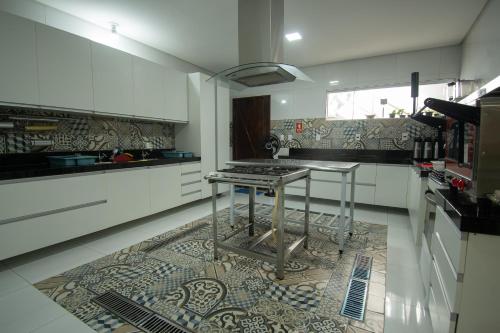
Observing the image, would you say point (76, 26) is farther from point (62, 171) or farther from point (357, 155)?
point (357, 155)

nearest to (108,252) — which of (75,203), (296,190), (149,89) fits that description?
(75,203)

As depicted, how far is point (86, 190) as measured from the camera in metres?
2.40

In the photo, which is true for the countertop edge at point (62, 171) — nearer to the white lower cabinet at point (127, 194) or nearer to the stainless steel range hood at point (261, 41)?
the white lower cabinet at point (127, 194)

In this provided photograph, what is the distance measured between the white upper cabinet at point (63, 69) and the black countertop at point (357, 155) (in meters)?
3.13

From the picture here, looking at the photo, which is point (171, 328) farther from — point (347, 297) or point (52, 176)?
point (52, 176)

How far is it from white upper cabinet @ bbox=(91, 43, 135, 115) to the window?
3.23 m

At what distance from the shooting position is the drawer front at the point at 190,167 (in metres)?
3.57

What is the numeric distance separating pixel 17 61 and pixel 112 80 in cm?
85

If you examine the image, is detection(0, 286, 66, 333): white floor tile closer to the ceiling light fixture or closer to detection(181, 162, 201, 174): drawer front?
detection(181, 162, 201, 174): drawer front

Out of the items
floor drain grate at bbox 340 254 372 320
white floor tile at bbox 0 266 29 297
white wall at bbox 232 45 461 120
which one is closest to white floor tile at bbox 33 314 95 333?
white floor tile at bbox 0 266 29 297

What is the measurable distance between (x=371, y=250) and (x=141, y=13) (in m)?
3.45

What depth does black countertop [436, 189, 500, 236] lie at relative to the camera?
84 centimetres

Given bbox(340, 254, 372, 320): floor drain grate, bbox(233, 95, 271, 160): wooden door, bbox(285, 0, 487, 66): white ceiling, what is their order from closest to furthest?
1. bbox(340, 254, 372, 320): floor drain grate
2. bbox(285, 0, 487, 66): white ceiling
3. bbox(233, 95, 271, 160): wooden door

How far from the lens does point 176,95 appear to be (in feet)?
12.1
